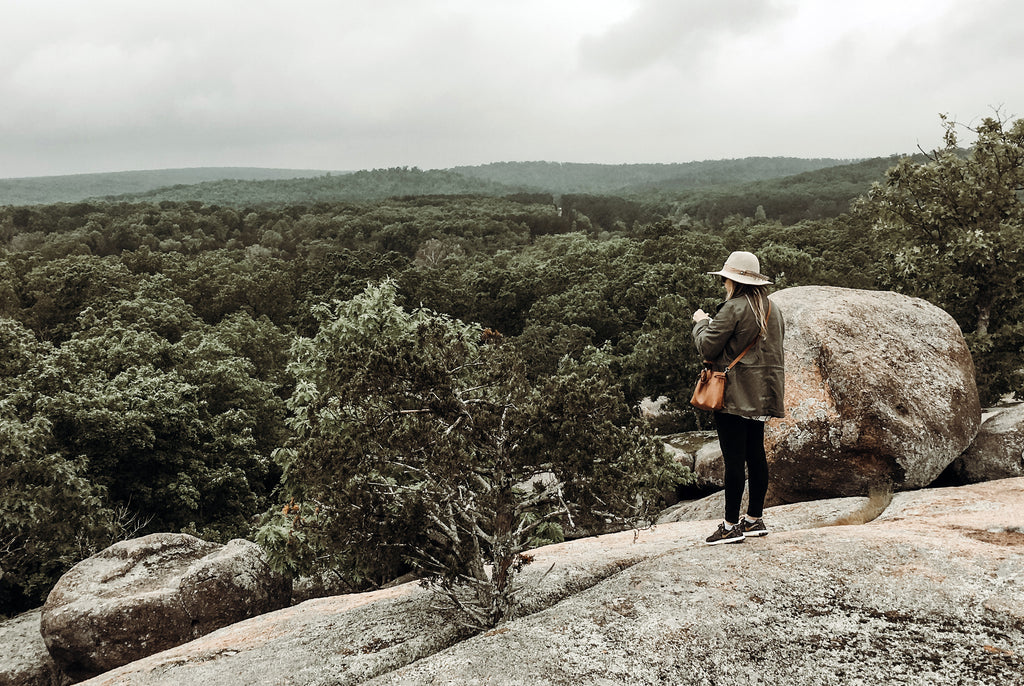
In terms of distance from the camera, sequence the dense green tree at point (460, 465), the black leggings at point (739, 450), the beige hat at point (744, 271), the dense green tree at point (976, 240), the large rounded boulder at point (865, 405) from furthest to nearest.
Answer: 1. the dense green tree at point (976, 240)
2. the large rounded boulder at point (865, 405)
3. the black leggings at point (739, 450)
4. the beige hat at point (744, 271)
5. the dense green tree at point (460, 465)

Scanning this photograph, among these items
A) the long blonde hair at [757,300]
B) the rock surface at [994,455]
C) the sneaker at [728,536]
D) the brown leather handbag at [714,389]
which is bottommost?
the rock surface at [994,455]

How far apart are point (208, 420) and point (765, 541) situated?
2851 cm

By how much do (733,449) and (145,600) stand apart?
11274 millimetres

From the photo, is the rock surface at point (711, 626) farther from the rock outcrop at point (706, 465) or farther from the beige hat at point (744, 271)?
the rock outcrop at point (706, 465)

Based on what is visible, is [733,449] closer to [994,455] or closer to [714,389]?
[714,389]

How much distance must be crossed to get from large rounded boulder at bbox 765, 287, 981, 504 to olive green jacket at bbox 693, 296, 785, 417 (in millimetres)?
5582

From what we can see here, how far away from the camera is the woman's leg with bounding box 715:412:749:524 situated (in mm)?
7023

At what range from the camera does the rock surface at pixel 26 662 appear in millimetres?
14008

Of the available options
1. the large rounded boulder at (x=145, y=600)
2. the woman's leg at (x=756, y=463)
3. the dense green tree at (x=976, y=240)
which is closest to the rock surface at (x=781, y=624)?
the woman's leg at (x=756, y=463)

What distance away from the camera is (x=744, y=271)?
22.9 feet

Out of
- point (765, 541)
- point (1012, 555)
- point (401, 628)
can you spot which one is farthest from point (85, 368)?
point (1012, 555)

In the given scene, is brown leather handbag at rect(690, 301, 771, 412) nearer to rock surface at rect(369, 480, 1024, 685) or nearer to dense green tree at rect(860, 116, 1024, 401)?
rock surface at rect(369, 480, 1024, 685)

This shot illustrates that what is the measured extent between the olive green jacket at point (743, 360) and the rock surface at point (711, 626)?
158 cm

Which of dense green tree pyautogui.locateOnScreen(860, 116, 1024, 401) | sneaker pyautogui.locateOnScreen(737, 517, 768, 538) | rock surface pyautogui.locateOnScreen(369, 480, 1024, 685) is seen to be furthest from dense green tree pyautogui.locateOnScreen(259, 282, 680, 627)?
dense green tree pyautogui.locateOnScreen(860, 116, 1024, 401)
